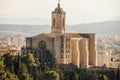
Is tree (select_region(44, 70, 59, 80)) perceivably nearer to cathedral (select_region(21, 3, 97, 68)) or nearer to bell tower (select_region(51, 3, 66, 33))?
cathedral (select_region(21, 3, 97, 68))

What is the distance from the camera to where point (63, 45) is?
140 feet

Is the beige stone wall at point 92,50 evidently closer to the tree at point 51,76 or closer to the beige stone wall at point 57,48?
the beige stone wall at point 57,48

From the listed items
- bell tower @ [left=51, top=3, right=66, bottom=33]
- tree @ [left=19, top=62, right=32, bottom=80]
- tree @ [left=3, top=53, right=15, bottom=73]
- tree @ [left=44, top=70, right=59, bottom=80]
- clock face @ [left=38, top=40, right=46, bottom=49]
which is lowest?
tree @ [left=44, top=70, right=59, bottom=80]

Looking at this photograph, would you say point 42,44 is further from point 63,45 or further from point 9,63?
point 9,63

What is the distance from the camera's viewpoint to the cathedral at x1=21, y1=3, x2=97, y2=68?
42.7 metres

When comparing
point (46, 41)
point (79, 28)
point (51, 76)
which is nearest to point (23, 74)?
point (51, 76)

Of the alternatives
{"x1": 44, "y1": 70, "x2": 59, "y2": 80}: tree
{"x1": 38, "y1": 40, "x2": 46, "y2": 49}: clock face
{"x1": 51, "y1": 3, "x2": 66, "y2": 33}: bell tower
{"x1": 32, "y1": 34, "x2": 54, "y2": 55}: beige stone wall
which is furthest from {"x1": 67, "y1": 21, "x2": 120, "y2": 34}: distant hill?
{"x1": 44, "y1": 70, "x2": 59, "y2": 80}: tree

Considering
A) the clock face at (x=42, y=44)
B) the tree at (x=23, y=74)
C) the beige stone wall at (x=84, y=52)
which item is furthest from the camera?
the beige stone wall at (x=84, y=52)

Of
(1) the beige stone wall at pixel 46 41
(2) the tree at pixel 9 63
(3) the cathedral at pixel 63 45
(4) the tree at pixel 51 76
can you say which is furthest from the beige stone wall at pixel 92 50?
(4) the tree at pixel 51 76

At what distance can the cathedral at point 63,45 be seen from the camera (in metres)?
42.7

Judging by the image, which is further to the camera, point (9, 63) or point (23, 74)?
point (9, 63)

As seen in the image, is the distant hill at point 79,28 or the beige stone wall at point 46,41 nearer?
the beige stone wall at point 46,41

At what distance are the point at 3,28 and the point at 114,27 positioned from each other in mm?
27705

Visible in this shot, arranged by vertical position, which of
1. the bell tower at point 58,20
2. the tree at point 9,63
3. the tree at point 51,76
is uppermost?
the bell tower at point 58,20
